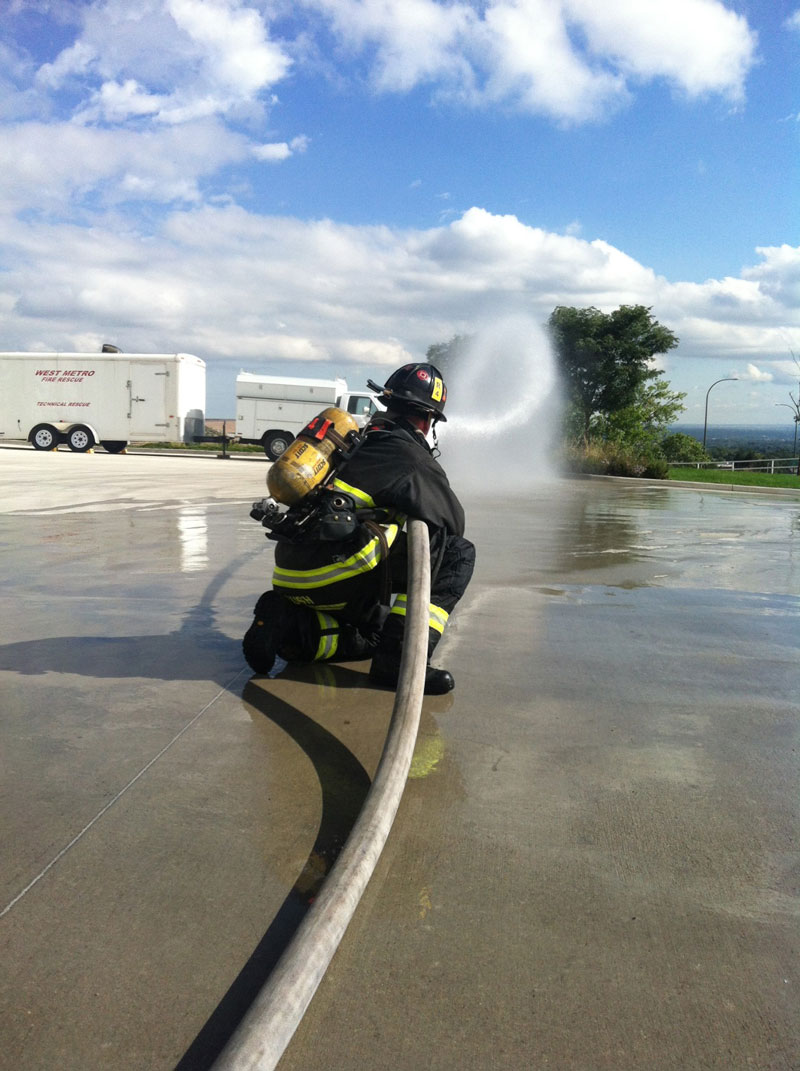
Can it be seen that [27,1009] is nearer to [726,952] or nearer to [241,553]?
[726,952]

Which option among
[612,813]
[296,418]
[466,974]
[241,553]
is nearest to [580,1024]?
[466,974]

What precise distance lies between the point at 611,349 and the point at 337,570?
39592mm

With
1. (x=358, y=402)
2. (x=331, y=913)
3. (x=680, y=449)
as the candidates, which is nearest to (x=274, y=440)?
(x=358, y=402)

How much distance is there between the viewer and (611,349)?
1630 inches

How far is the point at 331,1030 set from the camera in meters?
1.80

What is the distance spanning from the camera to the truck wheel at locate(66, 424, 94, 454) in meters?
29.0

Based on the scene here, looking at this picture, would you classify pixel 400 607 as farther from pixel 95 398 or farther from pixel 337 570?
pixel 95 398

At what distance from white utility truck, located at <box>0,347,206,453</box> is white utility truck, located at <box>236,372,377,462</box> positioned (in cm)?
171

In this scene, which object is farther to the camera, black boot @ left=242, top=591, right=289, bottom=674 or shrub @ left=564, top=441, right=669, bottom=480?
shrub @ left=564, top=441, right=669, bottom=480

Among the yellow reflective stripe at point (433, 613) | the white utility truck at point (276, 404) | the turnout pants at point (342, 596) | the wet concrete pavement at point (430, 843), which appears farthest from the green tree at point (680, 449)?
the yellow reflective stripe at point (433, 613)

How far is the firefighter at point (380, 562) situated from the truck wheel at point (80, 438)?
87.0 feet

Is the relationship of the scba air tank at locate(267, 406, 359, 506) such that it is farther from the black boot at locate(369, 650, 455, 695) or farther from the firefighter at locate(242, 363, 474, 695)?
the black boot at locate(369, 650, 455, 695)

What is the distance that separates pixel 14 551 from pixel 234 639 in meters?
3.78

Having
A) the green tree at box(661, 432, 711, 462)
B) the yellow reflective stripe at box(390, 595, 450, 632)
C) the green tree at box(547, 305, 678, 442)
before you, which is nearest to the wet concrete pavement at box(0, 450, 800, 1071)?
the yellow reflective stripe at box(390, 595, 450, 632)
